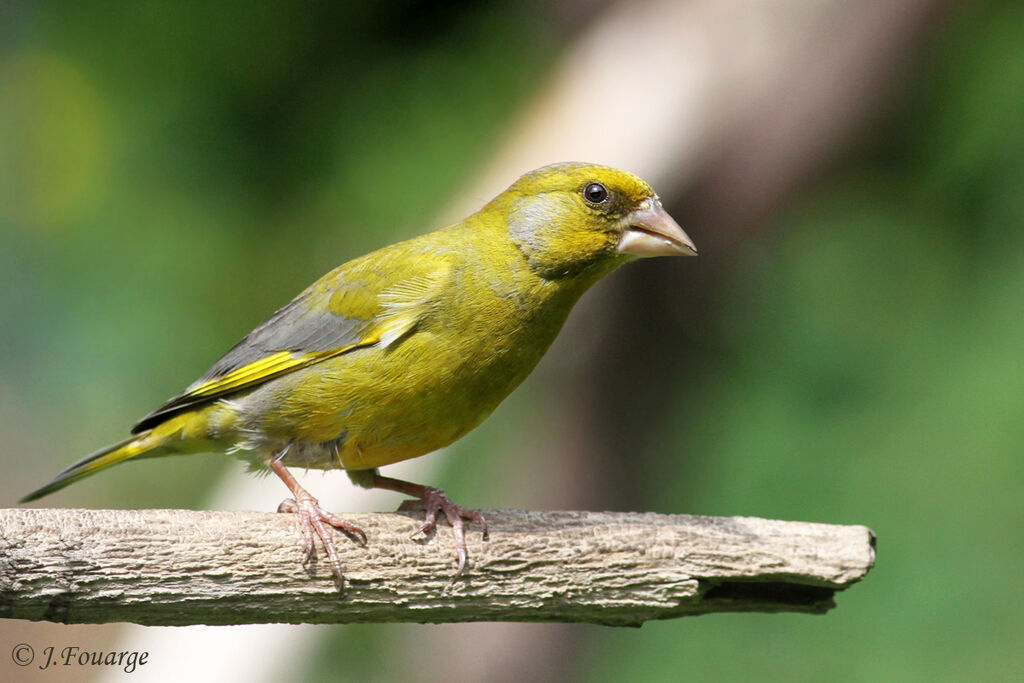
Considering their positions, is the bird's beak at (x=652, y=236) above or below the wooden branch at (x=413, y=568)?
above

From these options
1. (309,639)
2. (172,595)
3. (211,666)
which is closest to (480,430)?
(309,639)

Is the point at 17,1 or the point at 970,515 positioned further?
the point at 17,1

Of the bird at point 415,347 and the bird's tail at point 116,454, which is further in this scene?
Result: the bird's tail at point 116,454

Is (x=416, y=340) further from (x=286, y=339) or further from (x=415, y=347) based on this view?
(x=286, y=339)

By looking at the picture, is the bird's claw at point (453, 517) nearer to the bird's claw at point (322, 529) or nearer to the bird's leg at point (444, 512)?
the bird's leg at point (444, 512)

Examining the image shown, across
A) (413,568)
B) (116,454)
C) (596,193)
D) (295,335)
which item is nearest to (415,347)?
(295,335)

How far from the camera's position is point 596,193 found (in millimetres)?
3994

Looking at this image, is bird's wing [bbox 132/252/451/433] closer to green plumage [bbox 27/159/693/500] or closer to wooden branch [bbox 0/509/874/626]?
green plumage [bbox 27/159/693/500]

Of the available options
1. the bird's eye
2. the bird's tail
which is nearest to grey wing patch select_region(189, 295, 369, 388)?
the bird's tail

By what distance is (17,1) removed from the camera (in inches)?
342

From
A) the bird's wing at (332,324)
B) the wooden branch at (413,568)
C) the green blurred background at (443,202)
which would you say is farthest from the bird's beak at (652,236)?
the green blurred background at (443,202)

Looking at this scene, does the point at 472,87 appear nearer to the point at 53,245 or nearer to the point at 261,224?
the point at 261,224

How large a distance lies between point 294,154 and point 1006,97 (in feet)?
18.4

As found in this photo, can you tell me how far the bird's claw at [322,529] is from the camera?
3455 mm
